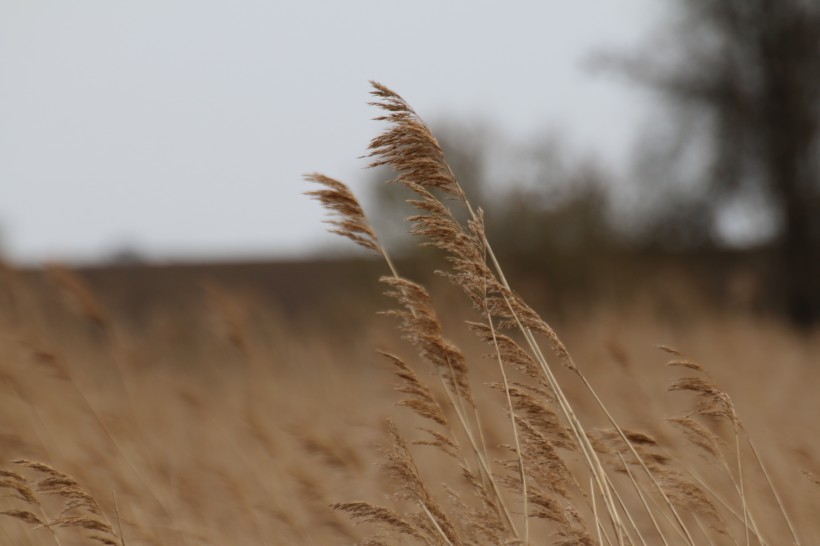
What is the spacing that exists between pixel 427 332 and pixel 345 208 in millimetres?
340

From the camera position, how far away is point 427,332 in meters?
2.11

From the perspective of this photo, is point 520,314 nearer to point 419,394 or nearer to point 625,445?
point 419,394

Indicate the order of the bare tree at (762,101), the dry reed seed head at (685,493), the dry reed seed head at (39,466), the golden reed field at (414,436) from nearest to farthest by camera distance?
the dry reed seed head at (39,466) → the golden reed field at (414,436) → the dry reed seed head at (685,493) → the bare tree at (762,101)

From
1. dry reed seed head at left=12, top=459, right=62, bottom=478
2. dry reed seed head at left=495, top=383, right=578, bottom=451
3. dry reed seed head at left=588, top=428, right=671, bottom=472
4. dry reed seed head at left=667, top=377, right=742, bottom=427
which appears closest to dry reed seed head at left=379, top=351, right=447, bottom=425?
dry reed seed head at left=495, top=383, right=578, bottom=451

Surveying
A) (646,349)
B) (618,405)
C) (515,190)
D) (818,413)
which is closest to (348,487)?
(618,405)

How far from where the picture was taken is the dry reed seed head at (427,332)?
2.07 meters

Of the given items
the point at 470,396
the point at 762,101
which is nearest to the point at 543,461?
the point at 470,396

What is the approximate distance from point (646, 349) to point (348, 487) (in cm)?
558

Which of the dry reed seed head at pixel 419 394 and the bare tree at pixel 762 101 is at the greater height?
the bare tree at pixel 762 101

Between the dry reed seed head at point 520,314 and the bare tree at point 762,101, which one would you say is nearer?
the dry reed seed head at point 520,314

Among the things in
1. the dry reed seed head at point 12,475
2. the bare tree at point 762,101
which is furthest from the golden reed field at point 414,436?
the bare tree at point 762,101

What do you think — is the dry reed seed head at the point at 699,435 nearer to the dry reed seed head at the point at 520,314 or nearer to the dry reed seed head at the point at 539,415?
the dry reed seed head at the point at 539,415

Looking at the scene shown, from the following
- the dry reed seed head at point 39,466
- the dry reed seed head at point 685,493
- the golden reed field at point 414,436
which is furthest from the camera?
the dry reed seed head at point 685,493

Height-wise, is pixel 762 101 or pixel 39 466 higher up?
pixel 762 101
